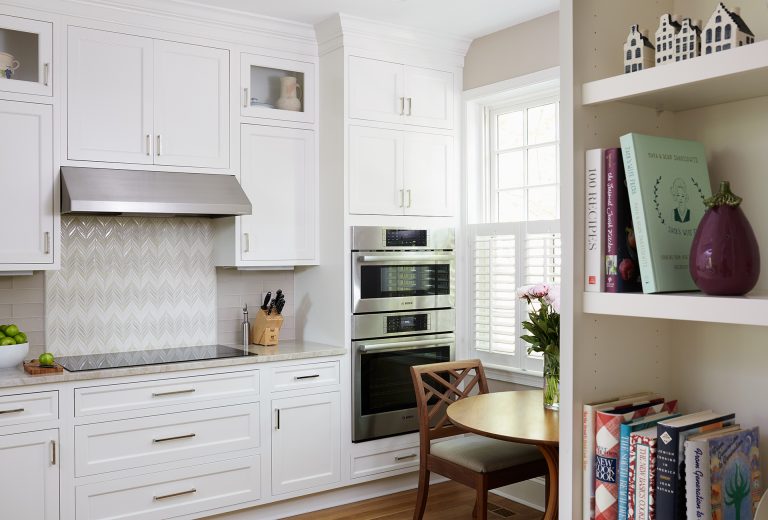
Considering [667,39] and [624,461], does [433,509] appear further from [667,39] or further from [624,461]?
[667,39]

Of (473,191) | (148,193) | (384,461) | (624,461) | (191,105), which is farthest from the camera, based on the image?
(473,191)

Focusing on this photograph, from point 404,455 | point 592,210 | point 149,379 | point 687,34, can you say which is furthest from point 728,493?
point 404,455

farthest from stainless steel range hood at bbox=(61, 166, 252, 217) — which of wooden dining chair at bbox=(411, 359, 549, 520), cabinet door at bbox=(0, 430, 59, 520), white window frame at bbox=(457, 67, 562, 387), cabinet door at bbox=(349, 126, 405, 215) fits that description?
white window frame at bbox=(457, 67, 562, 387)

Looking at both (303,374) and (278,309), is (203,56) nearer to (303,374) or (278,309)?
(278,309)

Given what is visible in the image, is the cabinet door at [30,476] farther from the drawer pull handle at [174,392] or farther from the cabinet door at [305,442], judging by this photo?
the cabinet door at [305,442]

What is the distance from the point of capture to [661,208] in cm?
137

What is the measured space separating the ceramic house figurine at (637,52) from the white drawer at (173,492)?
2982 mm

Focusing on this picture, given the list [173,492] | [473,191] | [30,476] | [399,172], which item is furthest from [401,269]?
[30,476]

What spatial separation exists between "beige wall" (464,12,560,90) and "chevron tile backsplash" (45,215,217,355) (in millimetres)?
1818

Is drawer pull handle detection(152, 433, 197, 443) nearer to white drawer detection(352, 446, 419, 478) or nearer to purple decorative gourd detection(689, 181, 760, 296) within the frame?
white drawer detection(352, 446, 419, 478)

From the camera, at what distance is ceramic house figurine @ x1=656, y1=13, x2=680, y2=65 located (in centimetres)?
133

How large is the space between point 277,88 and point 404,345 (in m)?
1.62

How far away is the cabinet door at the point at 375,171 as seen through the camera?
4258mm

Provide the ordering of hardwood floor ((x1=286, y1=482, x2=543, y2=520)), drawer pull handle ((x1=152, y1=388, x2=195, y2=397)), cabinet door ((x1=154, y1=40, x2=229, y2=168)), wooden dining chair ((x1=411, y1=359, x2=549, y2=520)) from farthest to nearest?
hardwood floor ((x1=286, y1=482, x2=543, y2=520))
cabinet door ((x1=154, y1=40, x2=229, y2=168))
drawer pull handle ((x1=152, y1=388, x2=195, y2=397))
wooden dining chair ((x1=411, y1=359, x2=549, y2=520))
